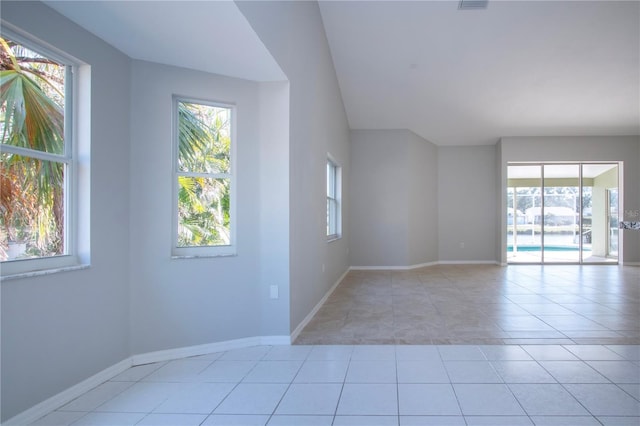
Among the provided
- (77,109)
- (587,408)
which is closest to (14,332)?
(77,109)

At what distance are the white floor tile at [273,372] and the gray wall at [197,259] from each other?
48 cm

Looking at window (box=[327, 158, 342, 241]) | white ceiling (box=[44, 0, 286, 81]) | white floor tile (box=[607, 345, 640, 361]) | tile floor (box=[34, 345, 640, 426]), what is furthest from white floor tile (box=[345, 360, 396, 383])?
window (box=[327, 158, 342, 241])

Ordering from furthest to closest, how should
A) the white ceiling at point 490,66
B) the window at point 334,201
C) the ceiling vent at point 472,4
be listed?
the window at point 334,201, the white ceiling at point 490,66, the ceiling vent at point 472,4

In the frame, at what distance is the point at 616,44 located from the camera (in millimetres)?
5559

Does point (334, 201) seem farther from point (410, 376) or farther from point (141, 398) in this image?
point (141, 398)

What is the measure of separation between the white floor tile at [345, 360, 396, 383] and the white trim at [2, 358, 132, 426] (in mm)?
1644

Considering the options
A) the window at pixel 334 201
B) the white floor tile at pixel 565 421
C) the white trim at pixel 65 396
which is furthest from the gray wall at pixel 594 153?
the white trim at pixel 65 396

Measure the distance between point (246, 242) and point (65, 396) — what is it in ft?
5.30

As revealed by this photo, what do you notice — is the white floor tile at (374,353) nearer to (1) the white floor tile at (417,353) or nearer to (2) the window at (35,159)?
(1) the white floor tile at (417,353)

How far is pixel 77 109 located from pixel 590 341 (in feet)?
14.7

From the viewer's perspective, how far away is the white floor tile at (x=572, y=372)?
2627 millimetres

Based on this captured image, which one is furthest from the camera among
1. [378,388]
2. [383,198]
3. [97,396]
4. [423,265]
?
[423,265]

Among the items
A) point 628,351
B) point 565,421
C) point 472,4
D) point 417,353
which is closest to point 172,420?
point 417,353

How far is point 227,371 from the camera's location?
284 cm
